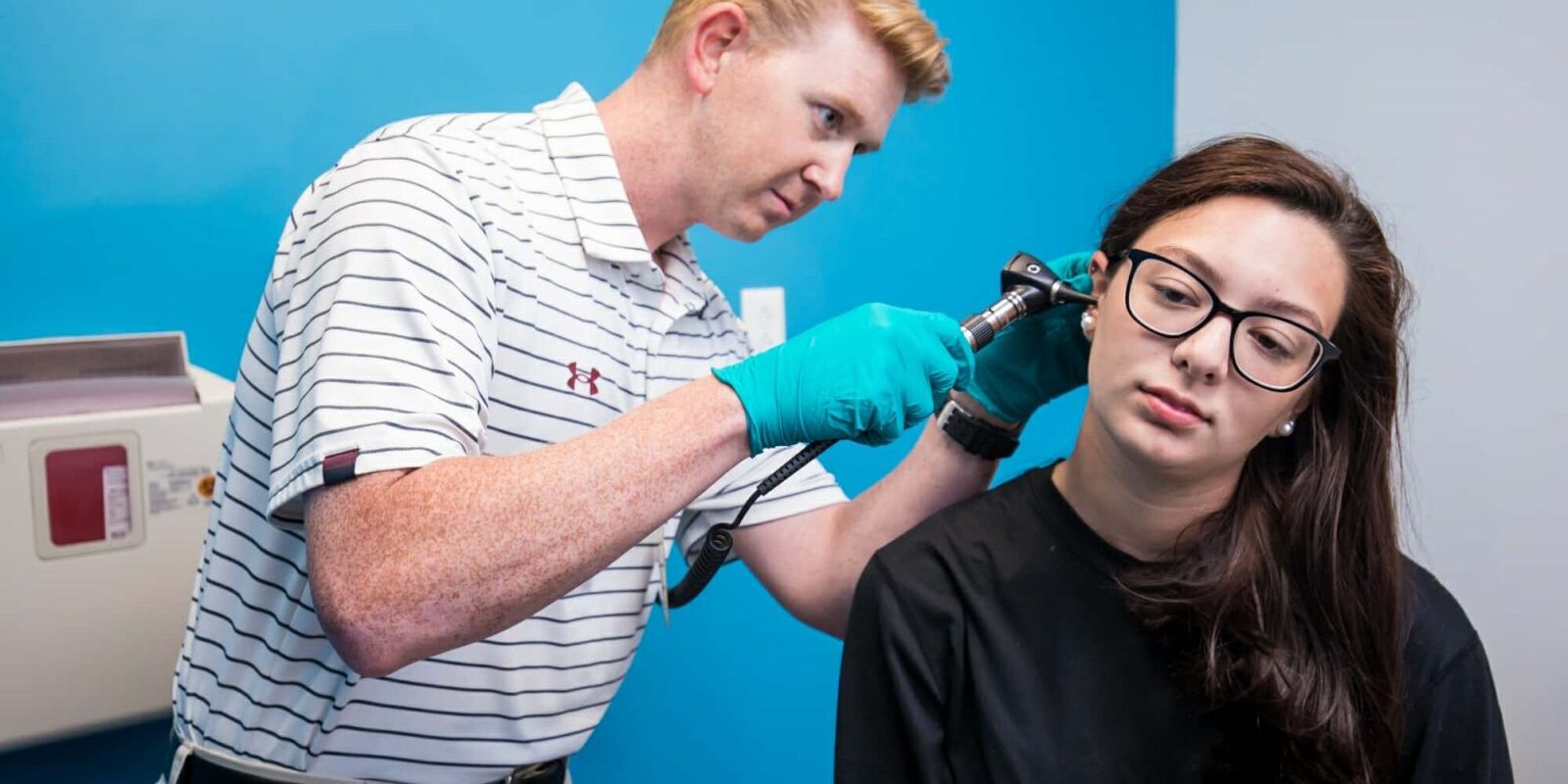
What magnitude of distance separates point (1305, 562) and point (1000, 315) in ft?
1.45

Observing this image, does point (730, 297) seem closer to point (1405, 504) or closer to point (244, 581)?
point (244, 581)

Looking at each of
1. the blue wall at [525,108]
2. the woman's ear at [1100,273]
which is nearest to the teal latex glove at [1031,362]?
the woman's ear at [1100,273]

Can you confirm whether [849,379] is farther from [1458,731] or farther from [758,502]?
[1458,731]

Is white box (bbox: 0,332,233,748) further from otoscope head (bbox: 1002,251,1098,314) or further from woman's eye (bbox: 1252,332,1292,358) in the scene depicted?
woman's eye (bbox: 1252,332,1292,358)

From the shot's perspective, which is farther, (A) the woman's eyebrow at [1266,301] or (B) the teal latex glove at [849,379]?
(A) the woman's eyebrow at [1266,301]

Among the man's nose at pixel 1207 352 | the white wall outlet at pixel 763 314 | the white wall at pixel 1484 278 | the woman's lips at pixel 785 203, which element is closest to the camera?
the man's nose at pixel 1207 352

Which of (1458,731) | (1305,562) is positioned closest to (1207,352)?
(1305,562)

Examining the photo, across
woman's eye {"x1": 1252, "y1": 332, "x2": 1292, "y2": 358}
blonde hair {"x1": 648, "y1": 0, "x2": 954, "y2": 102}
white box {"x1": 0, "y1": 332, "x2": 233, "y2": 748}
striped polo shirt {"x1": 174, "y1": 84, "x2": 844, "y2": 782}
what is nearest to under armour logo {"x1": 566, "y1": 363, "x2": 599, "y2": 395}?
striped polo shirt {"x1": 174, "y1": 84, "x2": 844, "y2": 782}

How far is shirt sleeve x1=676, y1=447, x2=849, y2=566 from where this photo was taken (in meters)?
1.34

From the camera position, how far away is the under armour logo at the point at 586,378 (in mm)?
1140

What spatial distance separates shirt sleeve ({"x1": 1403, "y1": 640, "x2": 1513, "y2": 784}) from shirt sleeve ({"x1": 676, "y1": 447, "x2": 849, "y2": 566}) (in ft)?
2.11

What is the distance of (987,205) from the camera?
7.42ft

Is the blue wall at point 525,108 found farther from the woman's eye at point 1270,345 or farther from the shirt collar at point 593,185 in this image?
the woman's eye at point 1270,345

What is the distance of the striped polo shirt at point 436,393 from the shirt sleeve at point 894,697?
229 millimetres
